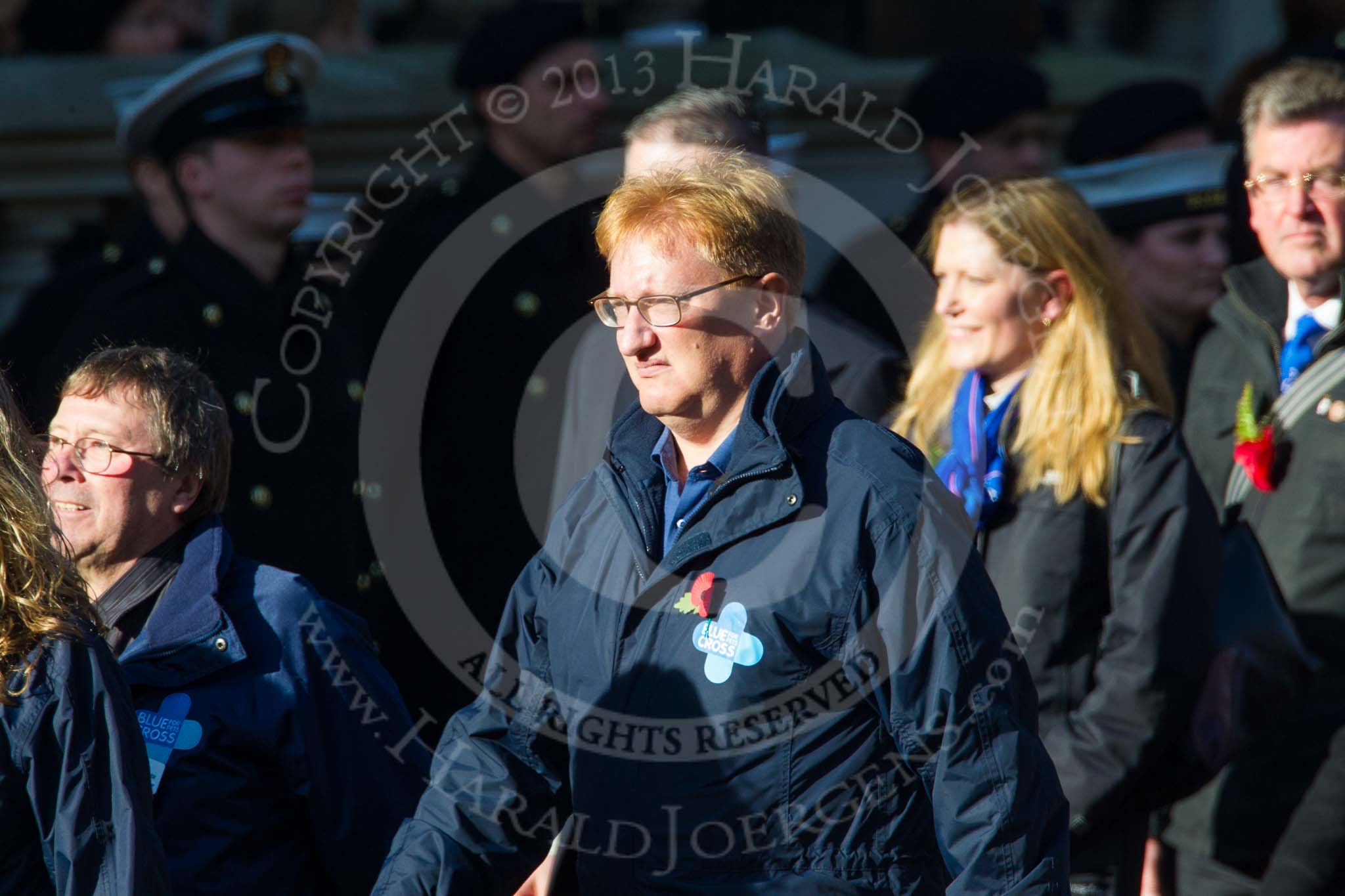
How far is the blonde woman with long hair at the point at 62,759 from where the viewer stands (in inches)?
90.5

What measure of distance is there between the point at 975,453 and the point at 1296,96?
3.77 ft

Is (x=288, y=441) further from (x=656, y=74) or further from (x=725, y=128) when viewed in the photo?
(x=656, y=74)

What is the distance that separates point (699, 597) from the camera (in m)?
2.47

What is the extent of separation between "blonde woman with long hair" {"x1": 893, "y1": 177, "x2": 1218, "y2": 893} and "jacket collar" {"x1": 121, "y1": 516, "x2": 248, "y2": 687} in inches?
53.4

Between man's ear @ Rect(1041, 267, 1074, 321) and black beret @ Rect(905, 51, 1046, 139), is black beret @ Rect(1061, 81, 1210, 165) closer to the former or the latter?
black beret @ Rect(905, 51, 1046, 139)

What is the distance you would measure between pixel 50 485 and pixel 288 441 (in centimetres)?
128

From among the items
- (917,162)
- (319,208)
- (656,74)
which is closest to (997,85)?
(917,162)

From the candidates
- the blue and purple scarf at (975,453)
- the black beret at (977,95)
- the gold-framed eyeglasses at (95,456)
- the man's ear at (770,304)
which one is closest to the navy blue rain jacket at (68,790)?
the gold-framed eyeglasses at (95,456)

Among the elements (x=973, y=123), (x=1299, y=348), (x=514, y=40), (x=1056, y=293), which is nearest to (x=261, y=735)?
(x=1056, y=293)

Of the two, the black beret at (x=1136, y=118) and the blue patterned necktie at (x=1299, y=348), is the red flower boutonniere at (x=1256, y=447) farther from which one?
the black beret at (x=1136, y=118)

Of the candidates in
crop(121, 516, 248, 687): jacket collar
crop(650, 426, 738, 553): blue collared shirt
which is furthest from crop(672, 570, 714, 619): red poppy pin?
crop(121, 516, 248, 687): jacket collar

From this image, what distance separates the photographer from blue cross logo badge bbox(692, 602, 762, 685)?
95.9 inches

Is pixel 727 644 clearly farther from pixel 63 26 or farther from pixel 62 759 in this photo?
pixel 63 26

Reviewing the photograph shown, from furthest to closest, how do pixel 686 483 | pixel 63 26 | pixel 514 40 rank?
pixel 63 26 < pixel 514 40 < pixel 686 483
